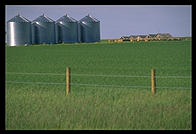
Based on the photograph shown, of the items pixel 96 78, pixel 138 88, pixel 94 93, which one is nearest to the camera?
pixel 94 93

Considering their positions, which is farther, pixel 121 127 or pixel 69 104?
pixel 69 104

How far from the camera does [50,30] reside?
7006 cm

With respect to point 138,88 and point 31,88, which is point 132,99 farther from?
point 31,88

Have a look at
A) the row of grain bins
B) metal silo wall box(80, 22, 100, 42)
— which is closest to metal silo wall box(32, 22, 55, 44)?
the row of grain bins

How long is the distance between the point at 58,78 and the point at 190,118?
34.9 ft

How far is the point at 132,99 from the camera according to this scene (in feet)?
39.7

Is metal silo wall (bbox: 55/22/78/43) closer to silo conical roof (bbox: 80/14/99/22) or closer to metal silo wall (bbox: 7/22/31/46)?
silo conical roof (bbox: 80/14/99/22)

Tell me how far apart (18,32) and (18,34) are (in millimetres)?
347

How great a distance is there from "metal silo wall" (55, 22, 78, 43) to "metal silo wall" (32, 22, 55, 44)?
7.90 ft

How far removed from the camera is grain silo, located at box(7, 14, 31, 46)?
211ft

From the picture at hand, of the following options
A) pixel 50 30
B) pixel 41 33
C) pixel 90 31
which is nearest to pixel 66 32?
pixel 50 30

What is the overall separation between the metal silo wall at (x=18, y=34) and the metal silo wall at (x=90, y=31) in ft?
40.8

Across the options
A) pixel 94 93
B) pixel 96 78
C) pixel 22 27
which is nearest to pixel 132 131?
pixel 94 93

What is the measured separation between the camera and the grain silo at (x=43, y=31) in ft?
226
